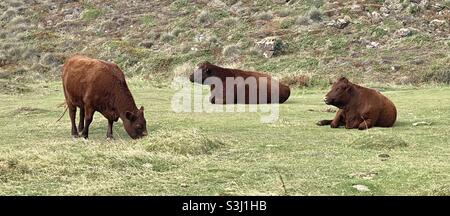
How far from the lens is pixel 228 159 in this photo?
10508 mm

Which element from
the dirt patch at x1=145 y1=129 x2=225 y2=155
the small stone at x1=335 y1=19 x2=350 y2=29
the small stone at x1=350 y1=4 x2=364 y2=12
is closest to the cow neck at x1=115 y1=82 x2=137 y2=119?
the dirt patch at x1=145 y1=129 x2=225 y2=155

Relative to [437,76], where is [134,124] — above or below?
above

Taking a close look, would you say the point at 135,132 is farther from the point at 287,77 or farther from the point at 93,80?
the point at 287,77

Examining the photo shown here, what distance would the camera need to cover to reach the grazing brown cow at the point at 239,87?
21016 mm

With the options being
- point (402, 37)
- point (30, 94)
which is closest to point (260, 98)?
point (30, 94)

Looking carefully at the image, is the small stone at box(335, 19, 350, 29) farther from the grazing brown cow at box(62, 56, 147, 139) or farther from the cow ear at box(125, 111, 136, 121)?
the cow ear at box(125, 111, 136, 121)

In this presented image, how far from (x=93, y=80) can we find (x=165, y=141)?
2824 millimetres

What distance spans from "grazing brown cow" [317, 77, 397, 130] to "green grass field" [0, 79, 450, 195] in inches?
18.0

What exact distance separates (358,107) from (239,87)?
6.64 m

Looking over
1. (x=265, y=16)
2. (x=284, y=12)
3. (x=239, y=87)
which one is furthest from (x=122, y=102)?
(x=284, y=12)

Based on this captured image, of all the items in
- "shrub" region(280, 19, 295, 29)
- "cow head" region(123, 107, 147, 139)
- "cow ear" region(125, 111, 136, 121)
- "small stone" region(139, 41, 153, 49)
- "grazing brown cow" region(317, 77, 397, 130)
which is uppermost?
"cow ear" region(125, 111, 136, 121)

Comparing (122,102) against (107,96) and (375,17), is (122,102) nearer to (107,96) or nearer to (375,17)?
(107,96)

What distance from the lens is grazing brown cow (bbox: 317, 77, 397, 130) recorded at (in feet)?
48.6

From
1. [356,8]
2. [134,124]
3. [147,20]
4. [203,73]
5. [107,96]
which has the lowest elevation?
[147,20]
